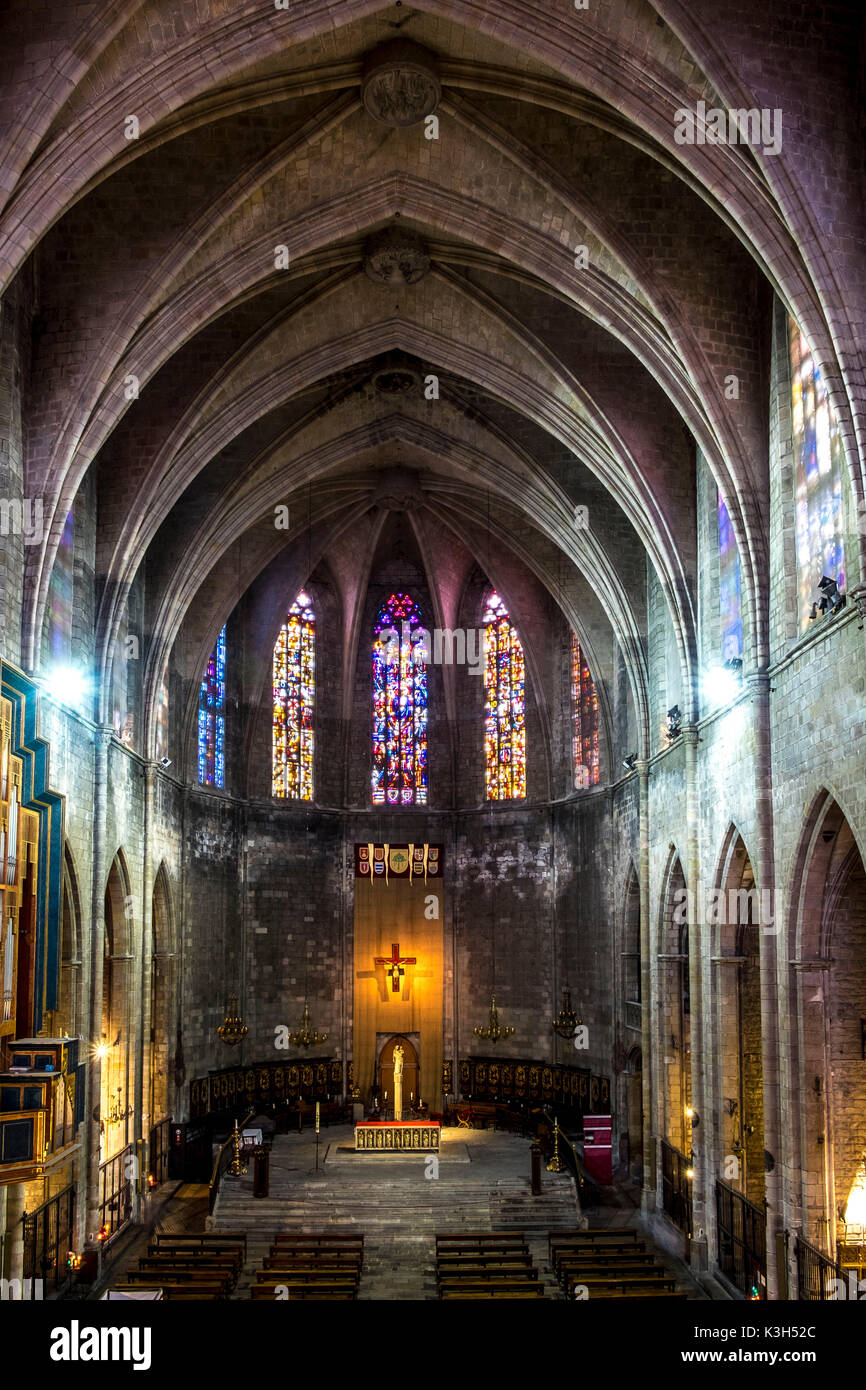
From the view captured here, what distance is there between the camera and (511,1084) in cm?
3378

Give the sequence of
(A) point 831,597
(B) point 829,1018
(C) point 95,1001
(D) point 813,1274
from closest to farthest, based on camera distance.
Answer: (A) point 831,597
(D) point 813,1274
(B) point 829,1018
(C) point 95,1001

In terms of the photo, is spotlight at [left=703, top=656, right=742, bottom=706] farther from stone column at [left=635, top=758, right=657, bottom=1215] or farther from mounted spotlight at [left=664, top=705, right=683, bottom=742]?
stone column at [left=635, top=758, right=657, bottom=1215]

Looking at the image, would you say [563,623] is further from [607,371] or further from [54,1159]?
[54,1159]

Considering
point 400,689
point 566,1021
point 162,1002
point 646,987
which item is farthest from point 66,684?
point 400,689

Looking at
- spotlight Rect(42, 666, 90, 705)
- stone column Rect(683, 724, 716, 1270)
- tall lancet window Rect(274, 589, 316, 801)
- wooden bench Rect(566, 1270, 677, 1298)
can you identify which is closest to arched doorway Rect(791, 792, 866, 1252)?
wooden bench Rect(566, 1270, 677, 1298)

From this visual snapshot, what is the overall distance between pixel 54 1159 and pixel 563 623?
22787 mm

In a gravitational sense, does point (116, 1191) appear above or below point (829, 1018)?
below

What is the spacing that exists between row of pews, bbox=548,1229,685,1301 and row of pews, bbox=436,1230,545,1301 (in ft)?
1.66

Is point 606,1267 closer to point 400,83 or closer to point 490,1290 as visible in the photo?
point 490,1290

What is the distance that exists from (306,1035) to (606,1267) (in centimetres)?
1372

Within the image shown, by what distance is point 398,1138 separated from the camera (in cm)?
2727

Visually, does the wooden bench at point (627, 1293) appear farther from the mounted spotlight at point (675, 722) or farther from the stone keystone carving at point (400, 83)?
the stone keystone carving at point (400, 83)

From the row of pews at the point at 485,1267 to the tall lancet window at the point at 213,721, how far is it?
569 inches

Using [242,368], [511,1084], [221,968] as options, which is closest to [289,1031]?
[221,968]
